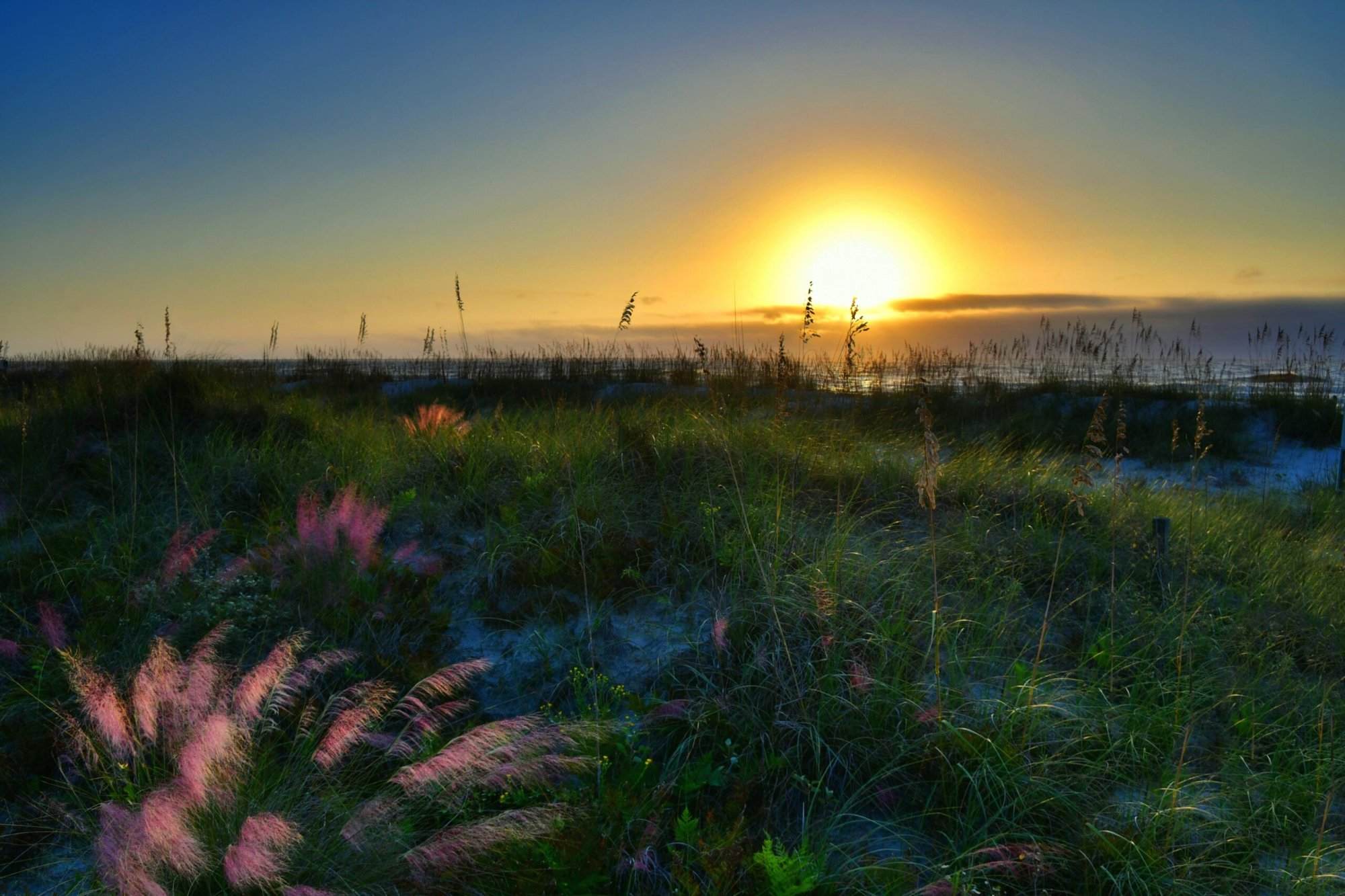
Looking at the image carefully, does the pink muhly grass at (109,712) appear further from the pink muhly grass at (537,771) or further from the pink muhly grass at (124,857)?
the pink muhly grass at (537,771)

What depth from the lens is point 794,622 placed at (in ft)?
12.4

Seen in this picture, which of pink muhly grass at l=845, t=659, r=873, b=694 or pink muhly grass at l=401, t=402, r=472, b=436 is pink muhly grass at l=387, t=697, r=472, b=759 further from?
pink muhly grass at l=401, t=402, r=472, b=436

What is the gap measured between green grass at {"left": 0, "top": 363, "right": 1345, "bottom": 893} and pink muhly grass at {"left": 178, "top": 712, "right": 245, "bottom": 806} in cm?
35

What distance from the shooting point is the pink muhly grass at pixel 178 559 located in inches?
159

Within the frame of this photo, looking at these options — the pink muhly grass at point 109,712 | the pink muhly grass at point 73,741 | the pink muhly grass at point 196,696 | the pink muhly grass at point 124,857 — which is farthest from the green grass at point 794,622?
the pink muhly grass at point 124,857

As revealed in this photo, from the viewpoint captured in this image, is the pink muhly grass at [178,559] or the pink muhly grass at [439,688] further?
the pink muhly grass at [178,559]

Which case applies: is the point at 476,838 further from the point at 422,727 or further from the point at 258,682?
the point at 258,682

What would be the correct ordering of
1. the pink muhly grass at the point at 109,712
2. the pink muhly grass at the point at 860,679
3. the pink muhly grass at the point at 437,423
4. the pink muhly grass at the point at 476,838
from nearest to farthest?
the pink muhly grass at the point at 476,838 → the pink muhly grass at the point at 109,712 → the pink muhly grass at the point at 860,679 → the pink muhly grass at the point at 437,423

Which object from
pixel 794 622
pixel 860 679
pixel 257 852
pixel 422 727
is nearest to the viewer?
pixel 257 852

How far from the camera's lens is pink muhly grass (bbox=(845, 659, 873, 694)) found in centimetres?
335

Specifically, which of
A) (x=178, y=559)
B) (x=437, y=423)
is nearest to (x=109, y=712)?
(x=178, y=559)

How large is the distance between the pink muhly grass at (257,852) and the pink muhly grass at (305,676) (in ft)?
2.36

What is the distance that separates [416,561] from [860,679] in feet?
8.29

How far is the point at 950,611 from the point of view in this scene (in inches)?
160
